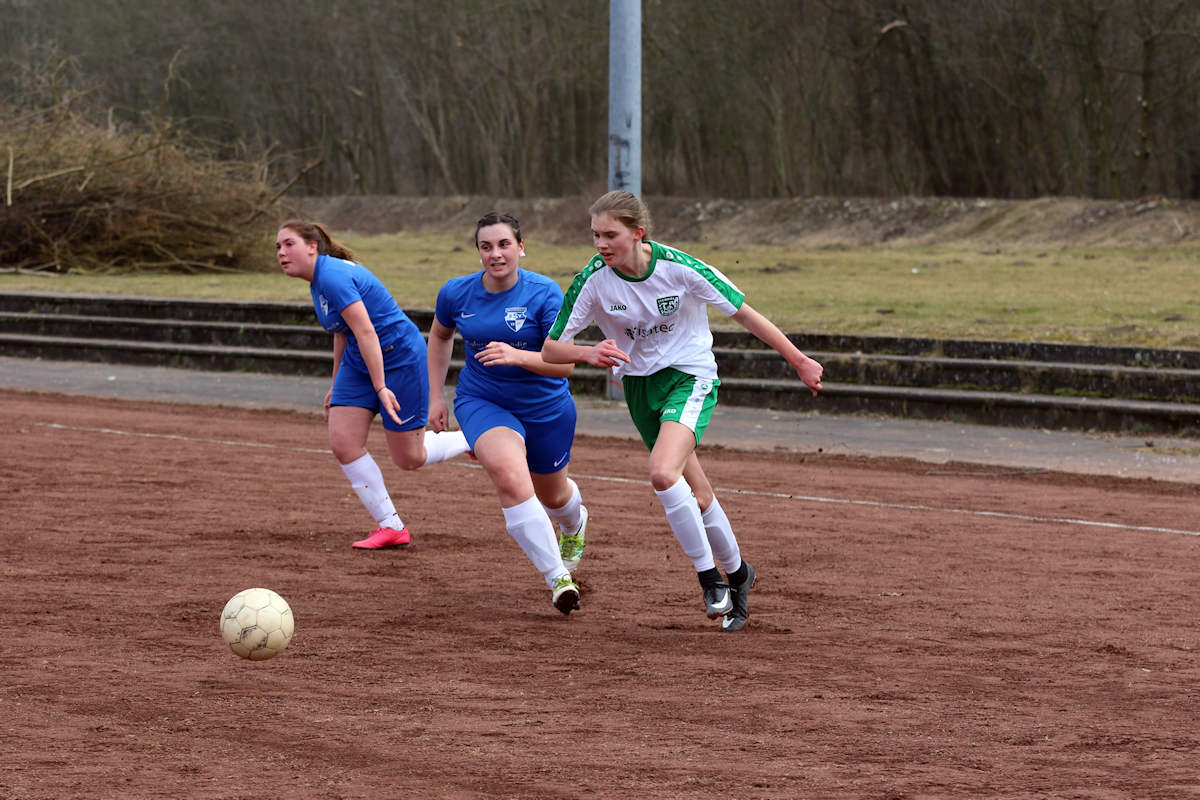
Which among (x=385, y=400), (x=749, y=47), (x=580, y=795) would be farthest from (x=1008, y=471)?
(x=749, y=47)

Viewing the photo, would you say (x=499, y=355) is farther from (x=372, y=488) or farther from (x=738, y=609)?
(x=372, y=488)

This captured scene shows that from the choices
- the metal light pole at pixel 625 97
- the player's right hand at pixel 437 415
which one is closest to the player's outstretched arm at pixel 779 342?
the player's right hand at pixel 437 415

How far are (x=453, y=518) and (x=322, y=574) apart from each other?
6.62 feet

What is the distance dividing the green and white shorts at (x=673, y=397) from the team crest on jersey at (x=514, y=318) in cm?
57

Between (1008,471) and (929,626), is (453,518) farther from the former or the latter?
(1008,471)

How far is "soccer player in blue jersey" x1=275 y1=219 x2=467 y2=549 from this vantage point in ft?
25.2

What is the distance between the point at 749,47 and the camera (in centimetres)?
4150

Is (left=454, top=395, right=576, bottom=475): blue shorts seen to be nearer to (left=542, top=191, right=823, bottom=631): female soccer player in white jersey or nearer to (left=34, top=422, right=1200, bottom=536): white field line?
(left=542, top=191, right=823, bottom=631): female soccer player in white jersey

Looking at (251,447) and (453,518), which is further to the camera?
(251,447)

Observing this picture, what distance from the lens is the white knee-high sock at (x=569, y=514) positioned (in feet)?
24.6

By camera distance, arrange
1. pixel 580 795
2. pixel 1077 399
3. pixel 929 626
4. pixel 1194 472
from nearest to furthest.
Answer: pixel 580 795 → pixel 929 626 → pixel 1194 472 → pixel 1077 399

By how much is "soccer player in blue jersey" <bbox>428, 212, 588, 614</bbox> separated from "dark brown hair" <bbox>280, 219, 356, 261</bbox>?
3.19ft

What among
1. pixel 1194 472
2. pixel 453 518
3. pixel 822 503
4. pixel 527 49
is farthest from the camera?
pixel 527 49

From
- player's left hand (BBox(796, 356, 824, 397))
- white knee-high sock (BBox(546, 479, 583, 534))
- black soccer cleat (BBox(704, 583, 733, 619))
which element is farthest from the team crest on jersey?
black soccer cleat (BBox(704, 583, 733, 619))
